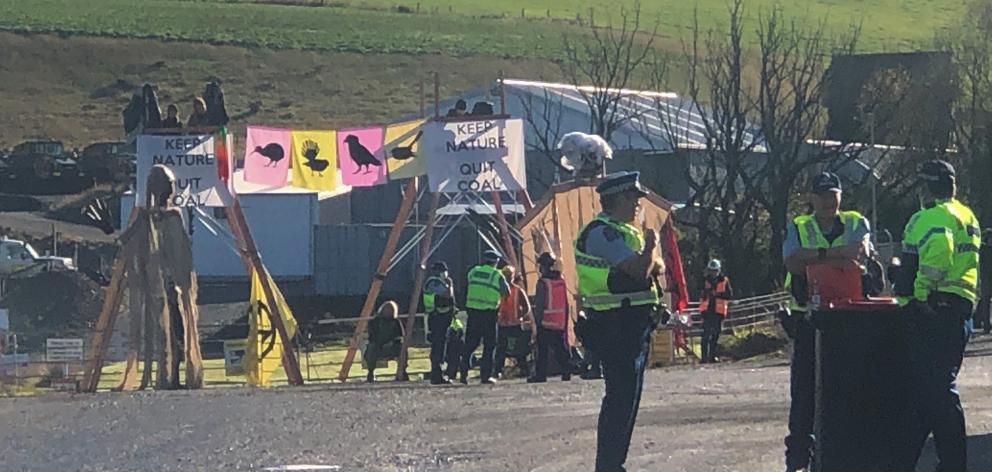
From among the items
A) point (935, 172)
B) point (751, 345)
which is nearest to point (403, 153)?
point (751, 345)

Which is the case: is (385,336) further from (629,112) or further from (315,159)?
(629,112)

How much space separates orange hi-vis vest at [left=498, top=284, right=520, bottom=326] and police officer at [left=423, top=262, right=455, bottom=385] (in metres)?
0.66

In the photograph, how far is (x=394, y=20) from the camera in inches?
4134

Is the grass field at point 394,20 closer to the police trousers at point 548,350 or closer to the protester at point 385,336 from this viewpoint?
the protester at point 385,336

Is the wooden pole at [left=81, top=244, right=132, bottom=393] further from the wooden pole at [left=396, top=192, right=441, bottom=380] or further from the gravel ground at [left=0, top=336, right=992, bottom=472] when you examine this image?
the wooden pole at [left=396, top=192, right=441, bottom=380]

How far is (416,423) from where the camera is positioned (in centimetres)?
1546

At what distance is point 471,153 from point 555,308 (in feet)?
11.2

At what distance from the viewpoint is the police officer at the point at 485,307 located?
2225cm

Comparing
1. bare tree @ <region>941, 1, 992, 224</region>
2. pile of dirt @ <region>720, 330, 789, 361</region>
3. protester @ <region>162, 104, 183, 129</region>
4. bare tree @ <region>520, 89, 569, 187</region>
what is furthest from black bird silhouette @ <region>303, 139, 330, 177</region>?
bare tree @ <region>520, 89, 569, 187</region>

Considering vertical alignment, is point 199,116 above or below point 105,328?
above

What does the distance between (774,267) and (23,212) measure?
34137 millimetres

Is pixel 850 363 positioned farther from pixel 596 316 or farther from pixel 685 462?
pixel 685 462

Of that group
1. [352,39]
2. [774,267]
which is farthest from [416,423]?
[352,39]

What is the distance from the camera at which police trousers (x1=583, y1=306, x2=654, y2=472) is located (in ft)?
33.5
